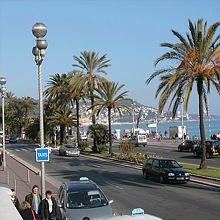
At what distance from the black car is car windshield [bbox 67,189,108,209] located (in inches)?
508

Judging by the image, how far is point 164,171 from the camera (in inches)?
1051

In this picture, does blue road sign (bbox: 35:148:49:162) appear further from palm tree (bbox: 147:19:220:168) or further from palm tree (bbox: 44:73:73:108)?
palm tree (bbox: 44:73:73:108)

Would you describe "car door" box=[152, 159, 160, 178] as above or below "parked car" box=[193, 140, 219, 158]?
below

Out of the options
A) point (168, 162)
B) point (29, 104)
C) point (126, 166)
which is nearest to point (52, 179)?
point (168, 162)

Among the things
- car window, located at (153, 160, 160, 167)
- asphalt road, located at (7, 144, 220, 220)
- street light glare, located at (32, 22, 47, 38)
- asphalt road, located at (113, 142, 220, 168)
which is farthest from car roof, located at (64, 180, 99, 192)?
asphalt road, located at (113, 142, 220, 168)

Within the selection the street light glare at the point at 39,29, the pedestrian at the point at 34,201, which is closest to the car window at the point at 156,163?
the pedestrian at the point at 34,201

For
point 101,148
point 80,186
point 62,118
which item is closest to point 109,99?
point 101,148

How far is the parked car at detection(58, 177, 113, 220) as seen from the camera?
1271 cm

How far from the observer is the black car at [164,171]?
26234 mm

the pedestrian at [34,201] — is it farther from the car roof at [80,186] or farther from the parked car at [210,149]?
the parked car at [210,149]

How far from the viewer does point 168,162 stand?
28156mm

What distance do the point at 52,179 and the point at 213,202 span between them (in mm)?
12890

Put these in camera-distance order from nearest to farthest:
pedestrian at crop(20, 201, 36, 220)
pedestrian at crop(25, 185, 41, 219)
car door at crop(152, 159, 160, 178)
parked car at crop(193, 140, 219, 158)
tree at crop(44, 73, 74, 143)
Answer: pedestrian at crop(20, 201, 36, 220), pedestrian at crop(25, 185, 41, 219), car door at crop(152, 159, 160, 178), parked car at crop(193, 140, 219, 158), tree at crop(44, 73, 74, 143)

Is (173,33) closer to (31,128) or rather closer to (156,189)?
(156,189)
